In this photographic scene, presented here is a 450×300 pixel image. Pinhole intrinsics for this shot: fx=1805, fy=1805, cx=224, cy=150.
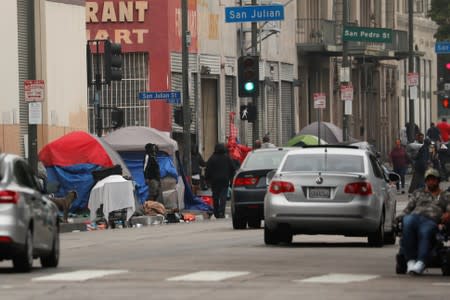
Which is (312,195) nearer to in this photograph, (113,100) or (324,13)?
(113,100)

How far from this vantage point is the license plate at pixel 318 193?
2617 centimetres

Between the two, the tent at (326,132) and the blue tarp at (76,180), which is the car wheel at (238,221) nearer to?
the blue tarp at (76,180)

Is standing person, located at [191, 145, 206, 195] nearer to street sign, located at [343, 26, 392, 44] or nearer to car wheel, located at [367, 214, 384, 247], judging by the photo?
street sign, located at [343, 26, 392, 44]

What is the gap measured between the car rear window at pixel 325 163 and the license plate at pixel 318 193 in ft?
1.52

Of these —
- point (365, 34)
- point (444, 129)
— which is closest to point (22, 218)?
point (365, 34)

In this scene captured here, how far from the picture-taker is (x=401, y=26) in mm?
86062

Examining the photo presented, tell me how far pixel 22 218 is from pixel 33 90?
1448 cm

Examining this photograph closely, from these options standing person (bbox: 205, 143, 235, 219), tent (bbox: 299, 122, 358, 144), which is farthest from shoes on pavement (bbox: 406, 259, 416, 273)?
tent (bbox: 299, 122, 358, 144)

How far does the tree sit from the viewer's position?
264 ft

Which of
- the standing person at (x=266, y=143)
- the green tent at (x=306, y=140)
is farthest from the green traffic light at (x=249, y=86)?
the green tent at (x=306, y=140)

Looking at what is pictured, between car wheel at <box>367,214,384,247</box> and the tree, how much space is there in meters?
54.1

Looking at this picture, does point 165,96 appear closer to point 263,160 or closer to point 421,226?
point 263,160

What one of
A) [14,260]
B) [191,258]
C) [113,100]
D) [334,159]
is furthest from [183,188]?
[14,260]

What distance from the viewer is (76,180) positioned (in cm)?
4222
